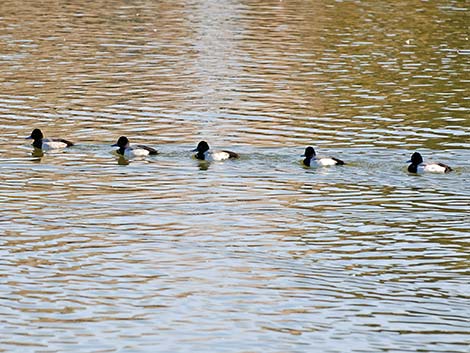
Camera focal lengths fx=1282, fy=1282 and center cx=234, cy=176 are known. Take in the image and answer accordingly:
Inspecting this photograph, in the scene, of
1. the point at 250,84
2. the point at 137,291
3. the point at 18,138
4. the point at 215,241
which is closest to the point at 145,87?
the point at 250,84

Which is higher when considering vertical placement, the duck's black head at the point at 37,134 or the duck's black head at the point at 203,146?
the duck's black head at the point at 37,134

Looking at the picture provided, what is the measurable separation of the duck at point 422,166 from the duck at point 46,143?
728cm

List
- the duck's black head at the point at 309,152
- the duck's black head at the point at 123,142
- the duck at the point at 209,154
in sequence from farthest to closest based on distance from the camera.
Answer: the duck's black head at the point at 123,142, the duck at the point at 209,154, the duck's black head at the point at 309,152

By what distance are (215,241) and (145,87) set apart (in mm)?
15445

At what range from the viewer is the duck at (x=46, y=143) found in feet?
87.9

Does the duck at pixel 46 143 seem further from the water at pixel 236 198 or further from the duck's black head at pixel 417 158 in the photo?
the duck's black head at pixel 417 158

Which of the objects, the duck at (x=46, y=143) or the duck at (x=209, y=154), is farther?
the duck at (x=46, y=143)

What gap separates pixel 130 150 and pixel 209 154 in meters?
1.63

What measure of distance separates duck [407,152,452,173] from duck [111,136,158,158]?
17.5ft

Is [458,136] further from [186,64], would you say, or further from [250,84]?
[186,64]

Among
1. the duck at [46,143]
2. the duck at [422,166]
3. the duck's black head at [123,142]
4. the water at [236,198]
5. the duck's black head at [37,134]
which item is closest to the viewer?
the water at [236,198]

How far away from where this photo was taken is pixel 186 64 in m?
39.2

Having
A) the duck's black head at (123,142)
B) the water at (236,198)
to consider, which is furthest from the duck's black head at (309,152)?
the duck's black head at (123,142)

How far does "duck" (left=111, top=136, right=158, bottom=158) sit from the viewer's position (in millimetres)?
25969
